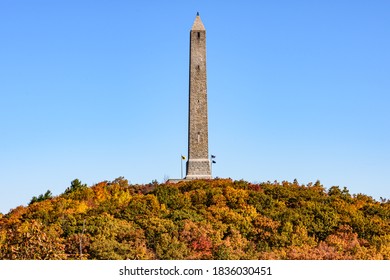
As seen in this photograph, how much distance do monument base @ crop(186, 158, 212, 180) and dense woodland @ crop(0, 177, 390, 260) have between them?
7.50 m

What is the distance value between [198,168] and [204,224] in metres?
16.5

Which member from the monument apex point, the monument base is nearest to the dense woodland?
the monument base

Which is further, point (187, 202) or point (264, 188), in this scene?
point (264, 188)

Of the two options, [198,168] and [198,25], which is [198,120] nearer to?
[198,168]

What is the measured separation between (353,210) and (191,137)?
49.1 ft

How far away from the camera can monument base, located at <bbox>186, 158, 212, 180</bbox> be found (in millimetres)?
38875

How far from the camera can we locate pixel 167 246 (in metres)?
20.2

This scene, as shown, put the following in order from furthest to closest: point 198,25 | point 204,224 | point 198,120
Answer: point 198,25, point 198,120, point 204,224

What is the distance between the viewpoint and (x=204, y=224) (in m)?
22.7

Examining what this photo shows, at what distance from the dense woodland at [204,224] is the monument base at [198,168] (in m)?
7.50

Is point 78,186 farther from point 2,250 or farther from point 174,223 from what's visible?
point 2,250

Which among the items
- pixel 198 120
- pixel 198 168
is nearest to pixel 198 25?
pixel 198 120

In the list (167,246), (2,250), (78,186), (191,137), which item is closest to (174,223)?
(167,246)
